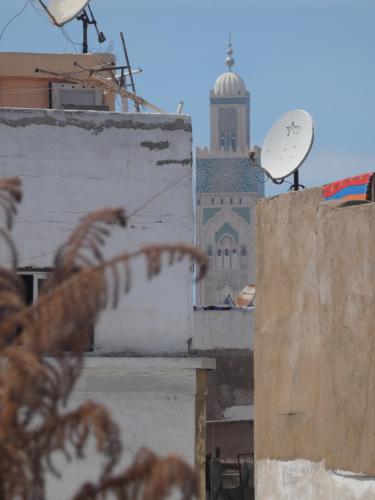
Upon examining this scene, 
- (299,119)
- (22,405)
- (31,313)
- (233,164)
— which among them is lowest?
(22,405)

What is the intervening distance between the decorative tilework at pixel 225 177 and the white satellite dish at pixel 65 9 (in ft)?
247

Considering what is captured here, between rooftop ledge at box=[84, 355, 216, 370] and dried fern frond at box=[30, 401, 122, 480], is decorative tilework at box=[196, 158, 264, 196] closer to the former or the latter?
rooftop ledge at box=[84, 355, 216, 370]

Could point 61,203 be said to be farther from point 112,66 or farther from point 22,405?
point 22,405

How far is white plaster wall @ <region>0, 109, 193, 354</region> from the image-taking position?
1145 cm

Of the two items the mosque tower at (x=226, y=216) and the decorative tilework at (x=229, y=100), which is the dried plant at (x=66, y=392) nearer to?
the mosque tower at (x=226, y=216)

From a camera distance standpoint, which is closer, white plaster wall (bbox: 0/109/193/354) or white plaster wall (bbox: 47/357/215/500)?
white plaster wall (bbox: 47/357/215/500)

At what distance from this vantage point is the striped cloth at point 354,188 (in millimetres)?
8734

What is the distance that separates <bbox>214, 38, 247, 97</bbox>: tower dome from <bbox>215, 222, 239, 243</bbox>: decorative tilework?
15098 millimetres

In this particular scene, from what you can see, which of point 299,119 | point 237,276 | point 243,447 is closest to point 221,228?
point 237,276

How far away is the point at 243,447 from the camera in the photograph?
1769 centimetres

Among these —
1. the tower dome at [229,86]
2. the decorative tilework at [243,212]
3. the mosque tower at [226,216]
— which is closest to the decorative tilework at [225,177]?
the mosque tower at [226,216]

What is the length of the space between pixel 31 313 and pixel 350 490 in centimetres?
490

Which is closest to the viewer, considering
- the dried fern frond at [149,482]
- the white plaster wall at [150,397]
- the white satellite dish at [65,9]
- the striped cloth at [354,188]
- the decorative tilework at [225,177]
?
the dried fern frond at [149,482]

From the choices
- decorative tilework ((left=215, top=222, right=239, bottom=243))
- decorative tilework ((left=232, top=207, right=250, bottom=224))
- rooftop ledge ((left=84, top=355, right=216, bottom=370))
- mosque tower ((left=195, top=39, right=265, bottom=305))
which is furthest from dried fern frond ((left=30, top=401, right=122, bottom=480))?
decorative tilework ((left=232, top=207, right=250, bottom=224))
